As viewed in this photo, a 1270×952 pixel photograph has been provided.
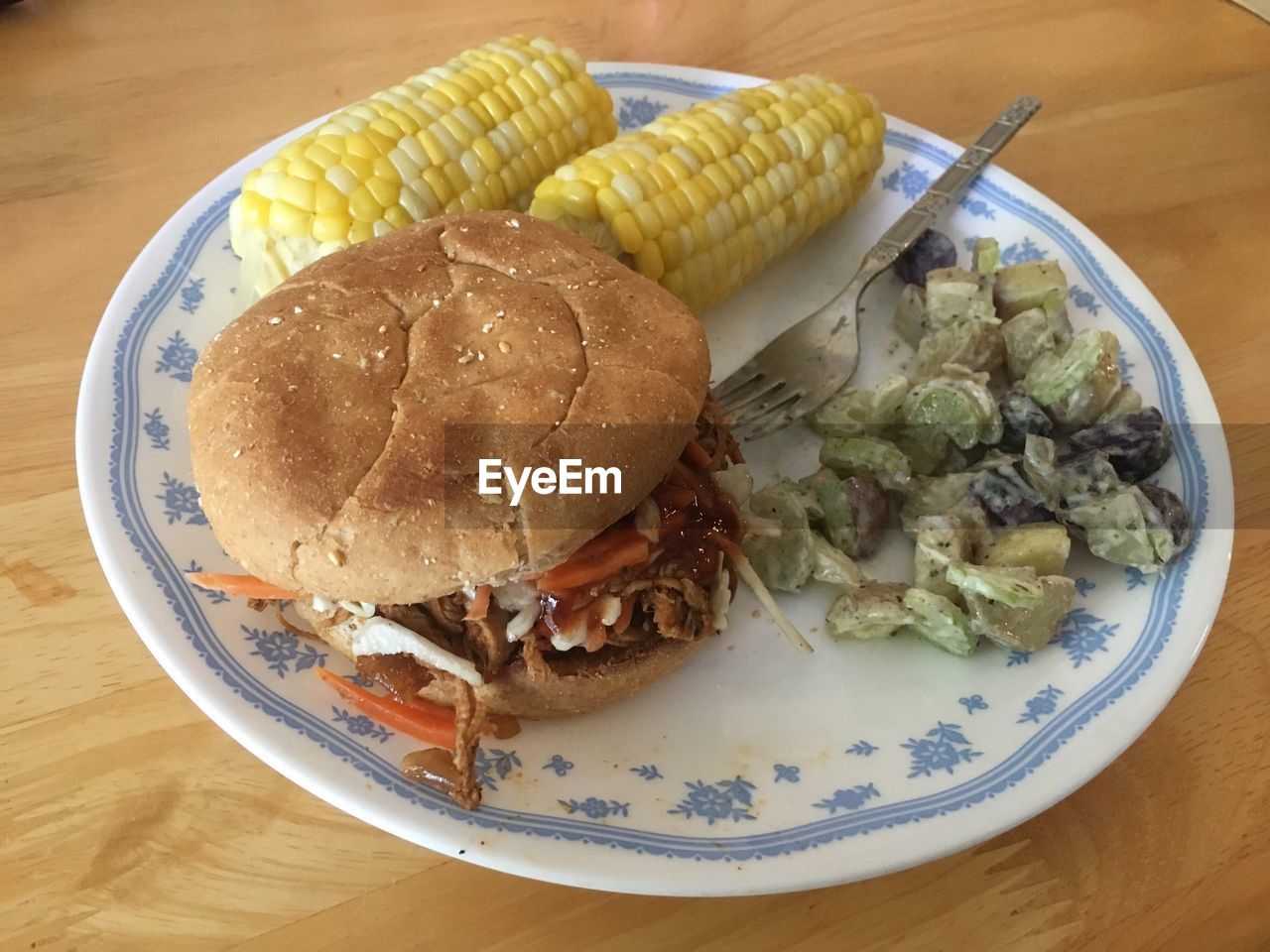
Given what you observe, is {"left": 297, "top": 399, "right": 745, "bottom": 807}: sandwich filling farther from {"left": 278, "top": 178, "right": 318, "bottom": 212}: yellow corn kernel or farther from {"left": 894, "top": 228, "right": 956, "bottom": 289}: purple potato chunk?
{"left": 894, "top": 228, "right": 956, "bottom": 289}: purple potato chunk

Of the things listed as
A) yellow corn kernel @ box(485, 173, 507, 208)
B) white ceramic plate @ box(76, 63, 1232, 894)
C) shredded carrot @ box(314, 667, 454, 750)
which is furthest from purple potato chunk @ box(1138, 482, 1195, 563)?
yellow corn kernel @ box(485, 173, 507, 208)

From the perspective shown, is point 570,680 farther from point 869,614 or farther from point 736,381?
point 736,381

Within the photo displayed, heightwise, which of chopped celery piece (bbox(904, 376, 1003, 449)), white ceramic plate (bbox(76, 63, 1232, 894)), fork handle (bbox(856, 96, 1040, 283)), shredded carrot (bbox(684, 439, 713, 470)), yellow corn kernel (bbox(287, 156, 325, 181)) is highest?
yellow corn kernel (bbox(287, 156, 325, 181))

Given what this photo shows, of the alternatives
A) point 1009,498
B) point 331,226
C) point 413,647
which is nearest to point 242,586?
point 413,647

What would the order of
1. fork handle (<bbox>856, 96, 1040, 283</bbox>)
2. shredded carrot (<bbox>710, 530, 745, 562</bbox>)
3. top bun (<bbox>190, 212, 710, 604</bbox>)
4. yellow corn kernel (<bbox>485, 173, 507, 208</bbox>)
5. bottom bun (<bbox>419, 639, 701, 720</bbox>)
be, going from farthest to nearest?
1. fork handle (<bbox>856, 96, 1040, 283</bbox>)
2. yellow corn kernel (<bbox>485, 173, 507, 208</bbox>)
3. shredded carrot (<bbox>710, 530, 745, 562</bbox>)
4. bottom bun (<bbox>419, 639, 701, 720</bbox>)
5. top bun (<bbox>190, 212, 710, 604</bbox>)

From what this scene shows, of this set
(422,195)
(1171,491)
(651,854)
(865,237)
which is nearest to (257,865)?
(651,854)

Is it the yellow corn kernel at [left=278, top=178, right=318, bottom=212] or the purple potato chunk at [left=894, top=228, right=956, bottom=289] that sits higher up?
the yellow corn kernel at [left=278, top=178, right=318, bottom=212]

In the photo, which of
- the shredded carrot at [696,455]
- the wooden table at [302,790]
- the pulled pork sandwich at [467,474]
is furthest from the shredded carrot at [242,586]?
the shredded carrot at [696,455]
